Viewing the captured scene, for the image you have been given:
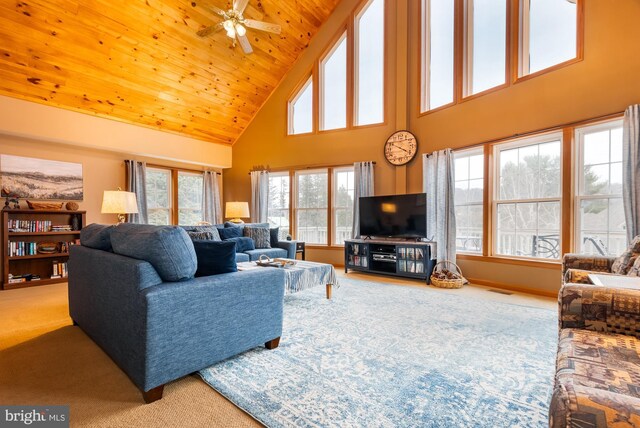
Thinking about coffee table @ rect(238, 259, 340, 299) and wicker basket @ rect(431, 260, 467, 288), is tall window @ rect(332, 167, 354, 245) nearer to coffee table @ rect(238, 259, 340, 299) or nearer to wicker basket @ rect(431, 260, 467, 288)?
wicker basket @ rect(431, 260, 467, 288)

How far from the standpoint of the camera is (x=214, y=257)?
6.82ft

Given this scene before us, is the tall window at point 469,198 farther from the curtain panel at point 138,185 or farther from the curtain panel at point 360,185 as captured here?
the curtain panel at point 138,185

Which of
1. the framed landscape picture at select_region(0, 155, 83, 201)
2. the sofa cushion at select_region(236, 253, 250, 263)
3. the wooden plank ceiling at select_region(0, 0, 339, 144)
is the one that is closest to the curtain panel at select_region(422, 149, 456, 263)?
the sofa cushion at select_region(236, 253, 250, 263)

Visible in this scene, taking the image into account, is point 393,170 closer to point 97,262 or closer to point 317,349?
point 317,349

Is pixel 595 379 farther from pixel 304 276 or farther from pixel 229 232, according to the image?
pixel 229 232

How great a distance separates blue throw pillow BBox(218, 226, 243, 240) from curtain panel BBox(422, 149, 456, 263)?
3.25m

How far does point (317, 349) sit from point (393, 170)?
3919mm

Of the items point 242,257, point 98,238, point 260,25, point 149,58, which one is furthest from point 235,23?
point 242,257

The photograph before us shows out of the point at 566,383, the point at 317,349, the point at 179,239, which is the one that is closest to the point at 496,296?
the point at 317,349

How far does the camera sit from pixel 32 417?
153cm

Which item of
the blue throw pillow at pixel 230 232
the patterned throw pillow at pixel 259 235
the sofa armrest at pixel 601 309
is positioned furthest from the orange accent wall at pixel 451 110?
the sofa armrest at pixel 601 309

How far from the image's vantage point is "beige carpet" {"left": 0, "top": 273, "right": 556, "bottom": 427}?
5.01ft

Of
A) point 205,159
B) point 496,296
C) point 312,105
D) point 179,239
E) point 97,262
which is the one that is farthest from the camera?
point 205,159

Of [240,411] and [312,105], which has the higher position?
[312,105]
